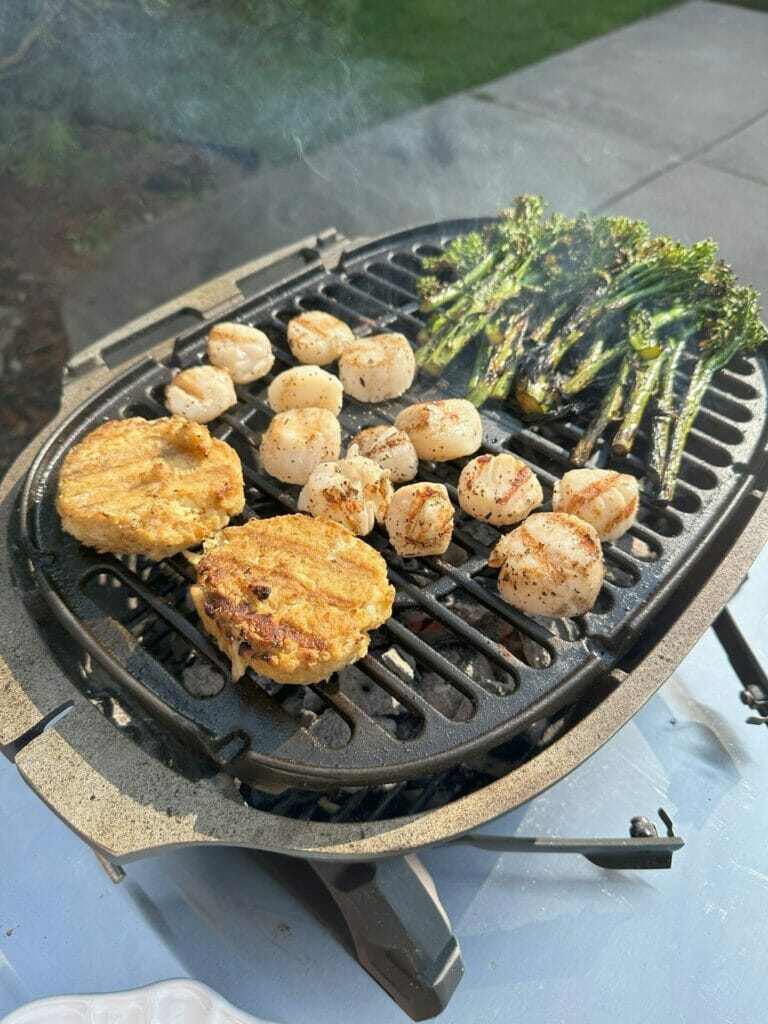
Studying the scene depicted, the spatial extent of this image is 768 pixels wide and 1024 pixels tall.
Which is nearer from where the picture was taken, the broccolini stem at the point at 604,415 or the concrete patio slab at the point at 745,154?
the broccolini stem at the point at 604,415

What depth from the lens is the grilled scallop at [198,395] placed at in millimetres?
2357

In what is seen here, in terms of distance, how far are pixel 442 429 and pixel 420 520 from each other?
0.37 m

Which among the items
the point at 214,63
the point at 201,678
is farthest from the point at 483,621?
the point at 214,63

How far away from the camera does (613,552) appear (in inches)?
81.6

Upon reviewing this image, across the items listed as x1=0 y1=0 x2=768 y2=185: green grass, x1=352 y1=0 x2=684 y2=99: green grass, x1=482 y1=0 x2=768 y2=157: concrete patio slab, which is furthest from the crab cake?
x1=482 y1=0 x2=768 y2=157: concrete patio slab

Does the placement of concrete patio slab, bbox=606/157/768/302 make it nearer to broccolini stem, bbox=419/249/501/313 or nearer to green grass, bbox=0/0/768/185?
green grass, bbox=0/0/768/185

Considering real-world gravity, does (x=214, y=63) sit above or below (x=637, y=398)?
above

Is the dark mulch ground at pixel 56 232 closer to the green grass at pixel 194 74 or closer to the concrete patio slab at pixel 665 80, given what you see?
the green grass at pixel 194 74

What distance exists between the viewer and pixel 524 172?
20.7 ft

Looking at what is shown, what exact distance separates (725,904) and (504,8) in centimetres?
906

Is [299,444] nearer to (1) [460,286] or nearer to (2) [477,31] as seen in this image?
(1) [460,286]

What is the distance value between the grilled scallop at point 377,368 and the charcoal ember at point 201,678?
0.98 meters

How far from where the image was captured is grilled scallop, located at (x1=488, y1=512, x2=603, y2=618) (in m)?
1.88

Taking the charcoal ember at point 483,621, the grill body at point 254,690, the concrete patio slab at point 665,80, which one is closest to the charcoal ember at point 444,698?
the charcoal ember at point 483,621
